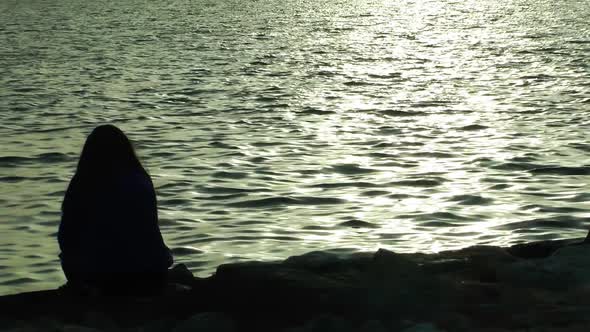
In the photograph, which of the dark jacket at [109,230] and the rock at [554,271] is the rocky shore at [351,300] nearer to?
the rock at [554,271]

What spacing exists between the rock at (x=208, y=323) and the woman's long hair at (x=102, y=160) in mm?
1275

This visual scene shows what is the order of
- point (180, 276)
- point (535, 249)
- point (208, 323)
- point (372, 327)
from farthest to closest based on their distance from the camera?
point (535, 249), point (180, 276), point (208, 323), point (372, 327)

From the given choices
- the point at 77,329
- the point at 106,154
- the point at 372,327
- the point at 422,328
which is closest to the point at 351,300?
the point at 372,327

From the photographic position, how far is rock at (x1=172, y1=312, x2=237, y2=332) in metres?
7.53

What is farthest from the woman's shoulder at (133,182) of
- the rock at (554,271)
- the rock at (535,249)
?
the rock at (535,249)

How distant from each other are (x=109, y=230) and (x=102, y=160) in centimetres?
53

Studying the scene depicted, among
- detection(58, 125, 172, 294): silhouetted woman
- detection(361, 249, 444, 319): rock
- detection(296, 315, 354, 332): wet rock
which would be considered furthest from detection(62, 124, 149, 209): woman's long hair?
detection(361, 249, 444, 319): rock

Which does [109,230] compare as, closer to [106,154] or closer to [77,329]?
[106,154]

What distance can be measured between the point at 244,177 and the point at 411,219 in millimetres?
3340

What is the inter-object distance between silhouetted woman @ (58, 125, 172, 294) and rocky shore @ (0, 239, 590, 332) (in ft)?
0.57

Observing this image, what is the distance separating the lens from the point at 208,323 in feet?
25.0

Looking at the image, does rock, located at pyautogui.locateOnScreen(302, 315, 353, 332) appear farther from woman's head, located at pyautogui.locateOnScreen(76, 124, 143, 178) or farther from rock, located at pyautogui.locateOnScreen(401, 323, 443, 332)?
woman's head, located at pyautogui.locateOnScreen(76, 124, 143, 178)

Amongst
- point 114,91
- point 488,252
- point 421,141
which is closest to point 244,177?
point 421,141

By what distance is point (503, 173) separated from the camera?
15008 millimetres
